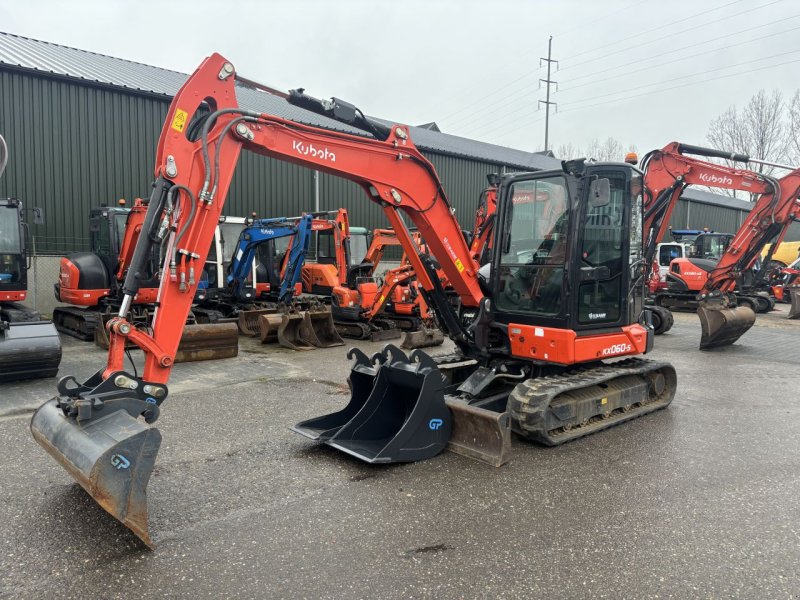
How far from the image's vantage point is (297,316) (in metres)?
10.9

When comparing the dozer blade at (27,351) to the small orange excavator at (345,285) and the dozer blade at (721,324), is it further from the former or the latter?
the dozer blade at (721,324)

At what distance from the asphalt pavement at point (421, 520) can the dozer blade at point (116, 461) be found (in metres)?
0.28

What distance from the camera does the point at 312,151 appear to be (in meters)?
4.64

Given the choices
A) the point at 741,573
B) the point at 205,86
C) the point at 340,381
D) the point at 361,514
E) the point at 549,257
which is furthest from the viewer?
the point at 340,381

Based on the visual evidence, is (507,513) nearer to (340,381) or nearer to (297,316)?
(340,381)

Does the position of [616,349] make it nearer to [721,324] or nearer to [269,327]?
[721,324]

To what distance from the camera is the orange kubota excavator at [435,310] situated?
12.3ft

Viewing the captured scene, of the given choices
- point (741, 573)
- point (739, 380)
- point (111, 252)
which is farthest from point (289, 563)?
point (111, 252)

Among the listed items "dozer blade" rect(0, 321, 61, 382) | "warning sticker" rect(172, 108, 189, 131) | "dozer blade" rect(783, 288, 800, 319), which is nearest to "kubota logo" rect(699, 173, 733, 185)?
"dozer blade" rect(783, 288, 800, 319)

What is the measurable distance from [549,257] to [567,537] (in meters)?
2.78

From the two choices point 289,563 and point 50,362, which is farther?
point 50,362

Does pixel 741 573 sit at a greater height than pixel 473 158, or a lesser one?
lesser

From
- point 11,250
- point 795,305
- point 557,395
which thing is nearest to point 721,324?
point 557,395

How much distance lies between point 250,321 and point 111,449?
916 cm
